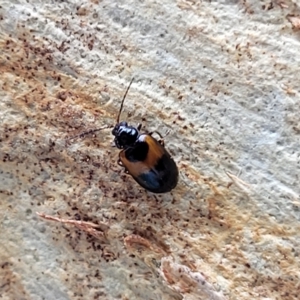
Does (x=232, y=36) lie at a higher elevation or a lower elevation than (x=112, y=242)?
higher

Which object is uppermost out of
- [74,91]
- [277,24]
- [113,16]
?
[277,24]

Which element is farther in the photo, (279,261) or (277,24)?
(277,24)

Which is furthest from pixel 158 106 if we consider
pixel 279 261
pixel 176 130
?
pixel 279 261

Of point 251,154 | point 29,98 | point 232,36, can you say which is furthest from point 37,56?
point 251,154

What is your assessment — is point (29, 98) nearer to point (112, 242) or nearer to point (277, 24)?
point (112, 242)
